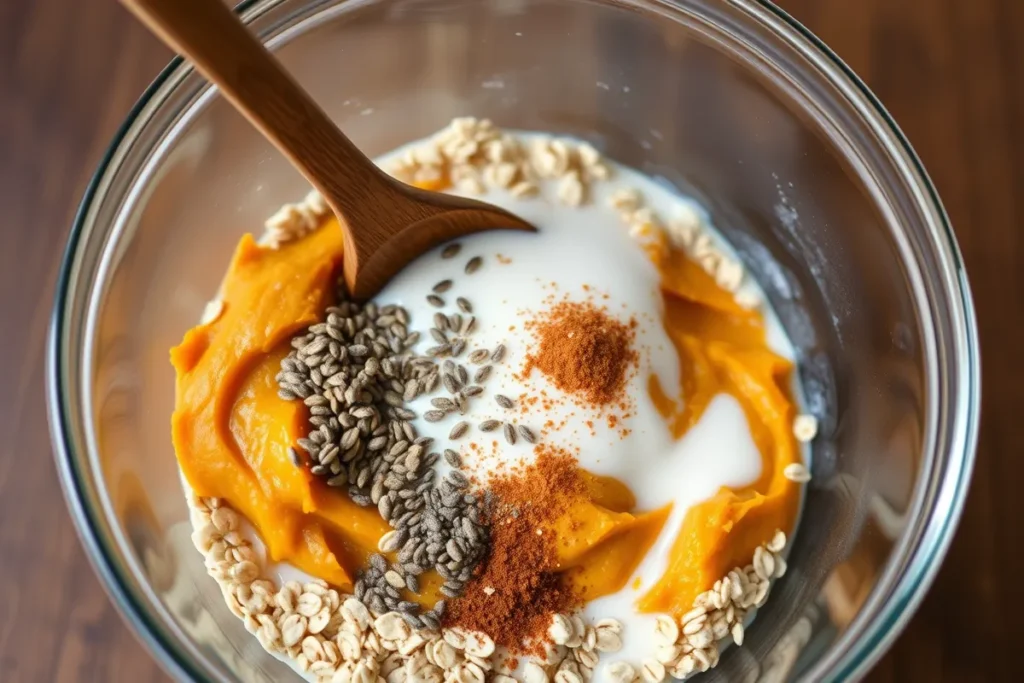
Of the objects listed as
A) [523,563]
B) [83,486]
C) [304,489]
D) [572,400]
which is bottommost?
[523,563]

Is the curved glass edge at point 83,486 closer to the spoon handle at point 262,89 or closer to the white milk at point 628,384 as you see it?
the spoon handle at point 262,89

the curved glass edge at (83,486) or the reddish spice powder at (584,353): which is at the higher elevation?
the curved glass edge at (83,486)

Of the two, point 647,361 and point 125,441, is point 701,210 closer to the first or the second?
point 647,361

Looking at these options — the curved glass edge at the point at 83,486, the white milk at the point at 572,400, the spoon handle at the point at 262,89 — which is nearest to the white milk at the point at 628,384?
the white milk at the point at 572,400

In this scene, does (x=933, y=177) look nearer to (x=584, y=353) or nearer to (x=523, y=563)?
(x=584, y=353)

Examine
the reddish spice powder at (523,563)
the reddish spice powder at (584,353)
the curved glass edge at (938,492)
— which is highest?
the reddish spice powder at (584,353)

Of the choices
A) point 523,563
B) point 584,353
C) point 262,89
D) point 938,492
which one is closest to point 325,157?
point 262,89

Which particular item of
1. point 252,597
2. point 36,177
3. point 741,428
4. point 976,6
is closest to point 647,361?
point 741,428
